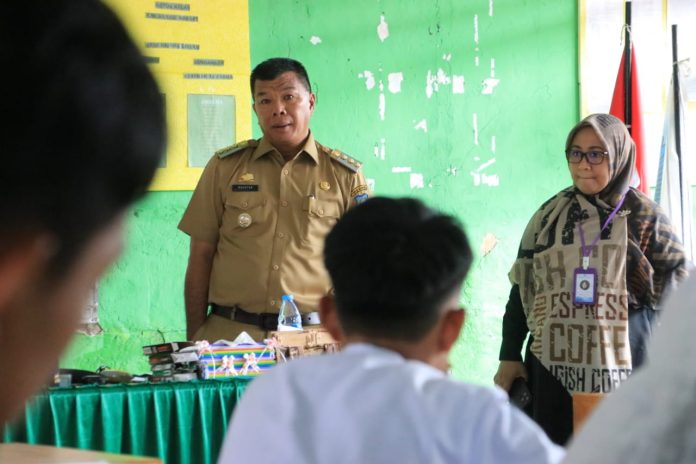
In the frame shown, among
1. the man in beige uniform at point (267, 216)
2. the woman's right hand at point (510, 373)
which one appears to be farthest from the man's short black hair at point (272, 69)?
the woman's right hand at point (510, 373)

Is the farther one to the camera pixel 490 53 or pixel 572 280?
pixel 490 53

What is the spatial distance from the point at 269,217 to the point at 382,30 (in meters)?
1.85

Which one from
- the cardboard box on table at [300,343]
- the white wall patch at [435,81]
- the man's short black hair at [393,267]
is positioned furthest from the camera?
the white wall patch at [435,81]

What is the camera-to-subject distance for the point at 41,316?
1.28ft

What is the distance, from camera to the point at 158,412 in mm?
2740

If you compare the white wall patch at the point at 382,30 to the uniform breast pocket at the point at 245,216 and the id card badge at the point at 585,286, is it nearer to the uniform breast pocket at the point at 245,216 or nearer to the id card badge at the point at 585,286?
the uniform breast pocket at the point at 245,216

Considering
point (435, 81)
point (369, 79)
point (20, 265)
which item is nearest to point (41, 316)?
point (20, 265)

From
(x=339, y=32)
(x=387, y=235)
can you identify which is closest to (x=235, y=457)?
(x=387, y=235)

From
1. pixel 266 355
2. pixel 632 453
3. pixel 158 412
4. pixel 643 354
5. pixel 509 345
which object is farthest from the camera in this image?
pixel 509 345

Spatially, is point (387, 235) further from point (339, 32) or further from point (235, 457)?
point (339, 32)

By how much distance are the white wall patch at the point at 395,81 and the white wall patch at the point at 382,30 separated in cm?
20

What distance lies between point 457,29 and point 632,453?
4713 millimetres

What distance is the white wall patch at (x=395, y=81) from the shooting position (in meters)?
5.00

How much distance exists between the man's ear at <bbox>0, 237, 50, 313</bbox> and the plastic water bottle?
9.53ft
